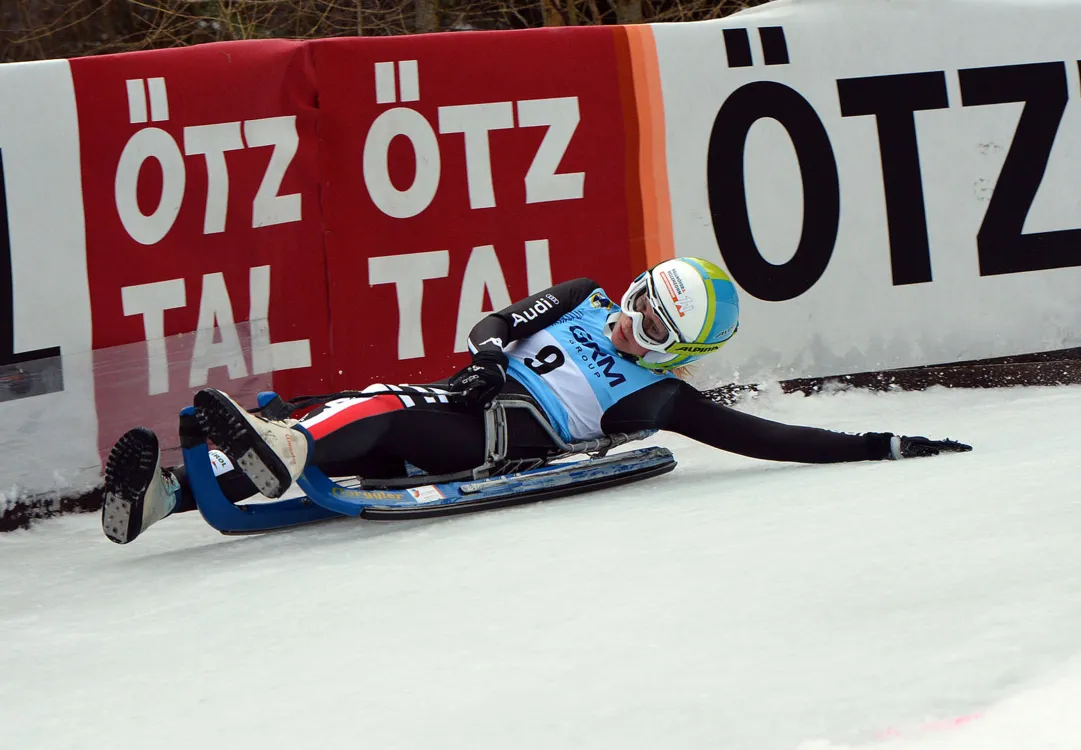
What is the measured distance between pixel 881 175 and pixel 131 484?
11.7 ft

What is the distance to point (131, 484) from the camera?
301 centimetres

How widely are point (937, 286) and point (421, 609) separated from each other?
3584 millimetres

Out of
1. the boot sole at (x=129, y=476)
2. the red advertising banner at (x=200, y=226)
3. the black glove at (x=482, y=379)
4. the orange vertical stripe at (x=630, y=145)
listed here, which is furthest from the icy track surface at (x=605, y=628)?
the orange vertical stripe at (x=630, y=145)

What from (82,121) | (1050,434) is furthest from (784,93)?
(82,121)

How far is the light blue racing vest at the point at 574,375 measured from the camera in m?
3.71

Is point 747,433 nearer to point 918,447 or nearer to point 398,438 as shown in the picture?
point 918,447

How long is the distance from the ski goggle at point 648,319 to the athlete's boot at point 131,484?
1527 mm

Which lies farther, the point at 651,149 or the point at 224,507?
the point at 651,149

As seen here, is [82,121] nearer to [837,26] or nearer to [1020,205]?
[837,26]

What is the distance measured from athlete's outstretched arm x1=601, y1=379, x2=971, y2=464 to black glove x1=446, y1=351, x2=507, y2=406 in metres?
0.43

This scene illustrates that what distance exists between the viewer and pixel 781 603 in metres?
2.20

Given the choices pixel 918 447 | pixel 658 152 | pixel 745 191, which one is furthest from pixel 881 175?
pixel 918 447

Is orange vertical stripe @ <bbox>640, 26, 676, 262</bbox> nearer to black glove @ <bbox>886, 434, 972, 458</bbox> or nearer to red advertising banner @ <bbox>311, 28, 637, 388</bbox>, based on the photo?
red advertising banner @ <bbox>311, 28, 637, 388</bbox>

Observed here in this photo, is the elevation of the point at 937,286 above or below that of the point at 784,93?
below
